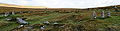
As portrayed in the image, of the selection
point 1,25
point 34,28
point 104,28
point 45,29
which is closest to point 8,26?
point 1,25

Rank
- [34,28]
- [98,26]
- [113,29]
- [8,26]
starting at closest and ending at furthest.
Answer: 1. [113,29]
2. [98,26]
3. [34,28]
4. [8,26]

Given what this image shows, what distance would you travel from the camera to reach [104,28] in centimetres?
3055

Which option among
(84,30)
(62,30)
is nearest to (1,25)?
(62,30)

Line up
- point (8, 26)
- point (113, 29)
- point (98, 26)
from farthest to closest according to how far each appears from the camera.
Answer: point (8, 26) < point (98, 26) < point (113, 29)

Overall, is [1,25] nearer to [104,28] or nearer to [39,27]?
[39,27]

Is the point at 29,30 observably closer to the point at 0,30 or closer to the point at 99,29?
the point at 0,30

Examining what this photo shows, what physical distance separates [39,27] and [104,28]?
35.5ft

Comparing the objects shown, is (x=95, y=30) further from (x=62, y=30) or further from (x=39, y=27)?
(x=39, y=27)

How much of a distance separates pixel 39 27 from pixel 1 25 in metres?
8.22

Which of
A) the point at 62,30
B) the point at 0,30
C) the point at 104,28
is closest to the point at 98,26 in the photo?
the point at 104,28

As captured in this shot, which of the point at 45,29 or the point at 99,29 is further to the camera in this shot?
the point at 45,29

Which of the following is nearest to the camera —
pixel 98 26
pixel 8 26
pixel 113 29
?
pixel 113 29

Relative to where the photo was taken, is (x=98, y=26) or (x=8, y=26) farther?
(x=8, y=26)

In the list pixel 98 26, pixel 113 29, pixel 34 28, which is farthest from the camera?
pixel 34 28
